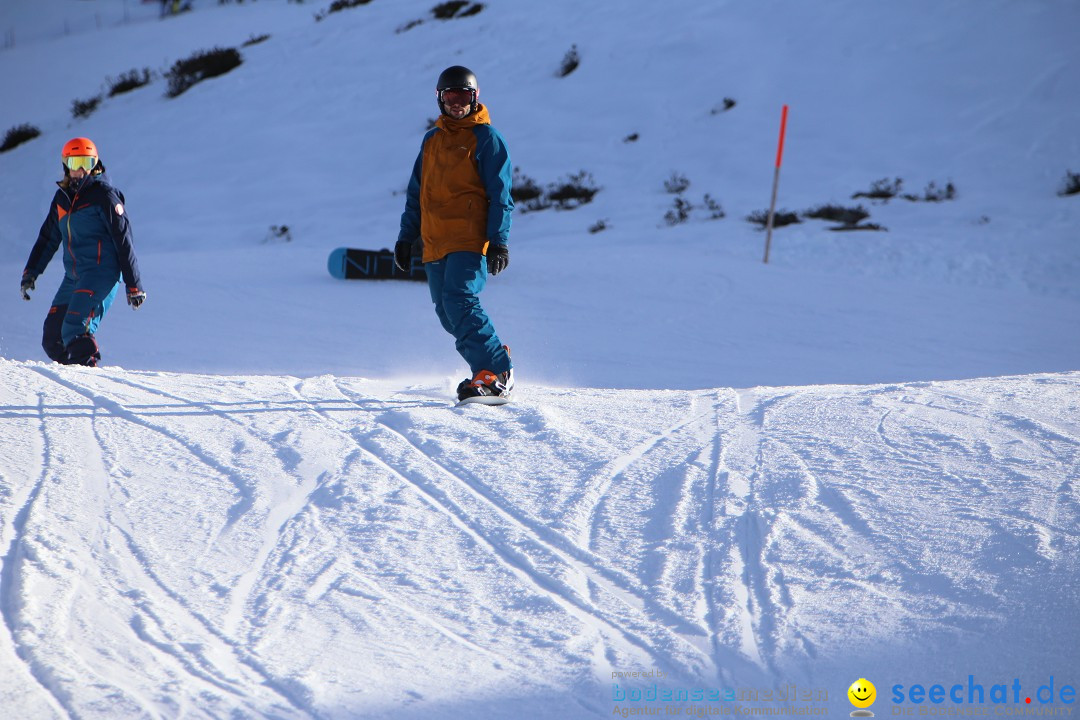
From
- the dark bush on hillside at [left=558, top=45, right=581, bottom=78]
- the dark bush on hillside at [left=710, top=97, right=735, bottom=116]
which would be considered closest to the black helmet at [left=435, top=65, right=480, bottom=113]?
the dark bush on hillside at [left=710, top=97, right=735, bottom=116]

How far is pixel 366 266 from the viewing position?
9.45 metres

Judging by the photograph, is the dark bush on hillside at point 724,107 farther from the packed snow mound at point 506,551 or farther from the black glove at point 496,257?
the black glove at point 496,257

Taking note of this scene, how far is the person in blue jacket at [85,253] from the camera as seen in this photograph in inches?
219

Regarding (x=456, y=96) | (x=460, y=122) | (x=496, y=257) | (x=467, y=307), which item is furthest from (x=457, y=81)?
(x=467, y=307)

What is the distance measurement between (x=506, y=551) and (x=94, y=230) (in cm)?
399

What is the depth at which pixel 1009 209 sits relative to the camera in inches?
481

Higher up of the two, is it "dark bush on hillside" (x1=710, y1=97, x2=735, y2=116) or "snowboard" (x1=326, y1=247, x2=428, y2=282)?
"dark bush on hillside" (x1=710, y1=97, x2=735, y2=116)

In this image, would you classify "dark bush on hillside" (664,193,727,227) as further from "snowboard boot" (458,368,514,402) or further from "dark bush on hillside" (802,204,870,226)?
"snowboard boot" (458,368,514,402)

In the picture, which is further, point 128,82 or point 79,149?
point 128,82

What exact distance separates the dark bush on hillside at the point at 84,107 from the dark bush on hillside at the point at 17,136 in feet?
3.05

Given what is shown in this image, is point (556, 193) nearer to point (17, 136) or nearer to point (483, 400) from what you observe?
point (483, 400)

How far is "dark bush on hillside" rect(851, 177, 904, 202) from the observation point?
43.0ft

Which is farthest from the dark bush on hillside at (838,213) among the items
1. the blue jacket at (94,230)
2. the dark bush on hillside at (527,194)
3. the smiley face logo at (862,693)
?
the smiley face logo at (862,693)

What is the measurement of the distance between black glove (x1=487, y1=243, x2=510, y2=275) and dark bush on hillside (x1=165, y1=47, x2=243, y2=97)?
1854cm
